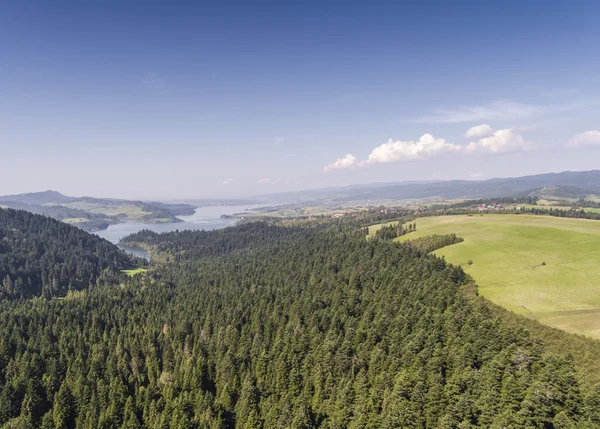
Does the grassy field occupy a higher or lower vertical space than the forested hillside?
higher

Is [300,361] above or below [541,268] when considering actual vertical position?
below

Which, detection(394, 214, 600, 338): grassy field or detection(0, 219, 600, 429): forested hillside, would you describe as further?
detection(394, 214, 600, 338): grassy field

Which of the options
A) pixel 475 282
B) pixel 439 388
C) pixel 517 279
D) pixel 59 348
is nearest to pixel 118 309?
pixel 59 348

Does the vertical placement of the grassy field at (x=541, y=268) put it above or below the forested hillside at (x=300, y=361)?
above

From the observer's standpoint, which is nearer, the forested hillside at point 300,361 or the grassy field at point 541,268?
the forested hillside at point 300,361

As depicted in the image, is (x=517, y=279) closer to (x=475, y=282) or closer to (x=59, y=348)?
(x=475, y=282)
